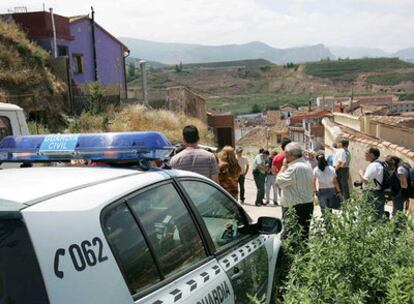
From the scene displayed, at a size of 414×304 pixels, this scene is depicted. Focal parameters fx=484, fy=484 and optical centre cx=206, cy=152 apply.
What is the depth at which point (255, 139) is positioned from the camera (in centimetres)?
6519

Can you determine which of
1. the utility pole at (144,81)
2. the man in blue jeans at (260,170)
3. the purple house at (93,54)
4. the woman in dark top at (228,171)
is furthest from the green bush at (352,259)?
the purple house at (93,54)

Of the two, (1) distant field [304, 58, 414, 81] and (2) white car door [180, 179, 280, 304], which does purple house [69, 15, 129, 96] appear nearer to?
(2) white car door [180, 179, 280, 304]

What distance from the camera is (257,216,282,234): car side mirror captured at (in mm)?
3547

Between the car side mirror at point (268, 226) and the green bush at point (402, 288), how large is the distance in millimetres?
1005

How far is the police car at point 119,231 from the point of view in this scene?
5.59 feet

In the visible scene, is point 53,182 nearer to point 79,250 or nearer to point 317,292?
point 79,250

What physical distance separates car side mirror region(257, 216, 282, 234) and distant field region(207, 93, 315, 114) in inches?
4539

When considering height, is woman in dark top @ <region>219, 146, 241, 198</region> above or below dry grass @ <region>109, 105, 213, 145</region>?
above

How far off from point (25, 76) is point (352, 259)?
18.0 metres

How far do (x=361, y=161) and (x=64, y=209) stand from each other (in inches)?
515

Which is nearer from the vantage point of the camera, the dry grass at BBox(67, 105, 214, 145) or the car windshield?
the car windshield

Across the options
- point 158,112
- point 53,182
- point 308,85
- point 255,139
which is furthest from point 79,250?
point 308,85

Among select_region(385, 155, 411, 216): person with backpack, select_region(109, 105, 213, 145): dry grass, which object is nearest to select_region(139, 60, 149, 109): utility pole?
select_region(109, 105, 213, 145): dry grass

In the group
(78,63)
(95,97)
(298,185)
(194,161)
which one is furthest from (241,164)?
(78,63)
